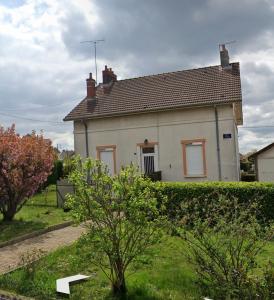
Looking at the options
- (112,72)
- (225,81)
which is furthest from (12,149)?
(112,72)

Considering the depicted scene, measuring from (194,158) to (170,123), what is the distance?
2.48 meters

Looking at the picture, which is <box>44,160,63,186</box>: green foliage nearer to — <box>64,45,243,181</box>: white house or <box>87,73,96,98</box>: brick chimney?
<box>64,45,243,181</box>: white house

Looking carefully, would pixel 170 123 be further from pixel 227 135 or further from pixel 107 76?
pixel 107 76

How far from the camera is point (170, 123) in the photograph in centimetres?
2325

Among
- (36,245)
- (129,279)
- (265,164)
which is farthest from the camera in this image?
(265,164)

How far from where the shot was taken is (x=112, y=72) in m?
28.5

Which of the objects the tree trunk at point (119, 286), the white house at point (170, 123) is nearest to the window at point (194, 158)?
the white house at point (170, 123)

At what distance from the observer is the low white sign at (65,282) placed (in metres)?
7.04

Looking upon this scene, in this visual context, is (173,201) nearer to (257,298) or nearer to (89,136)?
(257,298)

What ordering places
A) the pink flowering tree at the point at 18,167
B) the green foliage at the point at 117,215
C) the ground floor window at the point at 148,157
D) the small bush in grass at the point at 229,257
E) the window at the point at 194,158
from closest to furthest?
the small bush in grass at the point at 229,257 < the green foliage at the point at 117,215 < the pink flowering tree at the point at 18,167 < the window at the point at 194,158 < the ground floor window at the point at 148,157

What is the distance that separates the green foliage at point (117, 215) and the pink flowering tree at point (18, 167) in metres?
7.23

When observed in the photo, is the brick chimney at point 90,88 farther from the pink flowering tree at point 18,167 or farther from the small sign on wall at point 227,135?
the pink flowering tree at point 18,167

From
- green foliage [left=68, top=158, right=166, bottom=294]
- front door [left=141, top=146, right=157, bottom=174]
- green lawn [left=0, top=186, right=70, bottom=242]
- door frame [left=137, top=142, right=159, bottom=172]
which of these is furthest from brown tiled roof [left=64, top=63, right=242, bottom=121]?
green foliage [left=68, top=158, right=166, bottom=294]

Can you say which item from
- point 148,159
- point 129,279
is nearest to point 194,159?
point 148,159
